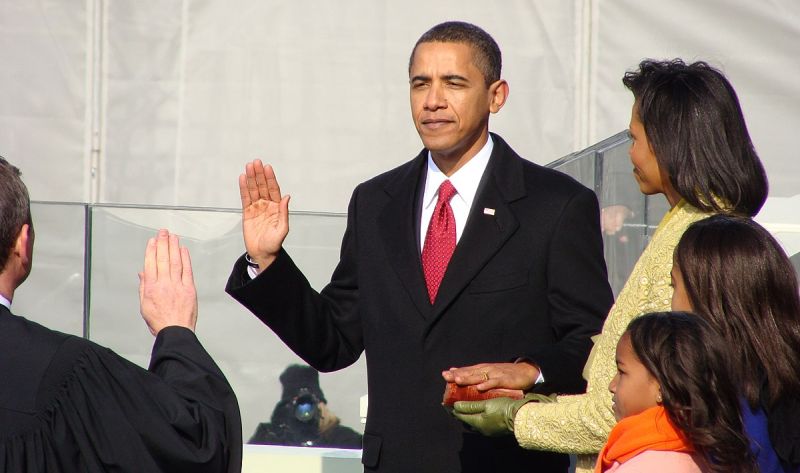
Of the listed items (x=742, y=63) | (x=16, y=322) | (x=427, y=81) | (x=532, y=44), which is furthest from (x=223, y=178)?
(x=16, y=322)

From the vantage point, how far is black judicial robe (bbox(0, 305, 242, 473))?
1626mm

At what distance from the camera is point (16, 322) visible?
5.57ft

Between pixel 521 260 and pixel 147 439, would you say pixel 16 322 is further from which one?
pixel 521 260

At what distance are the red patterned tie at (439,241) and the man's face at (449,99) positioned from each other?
100 mm

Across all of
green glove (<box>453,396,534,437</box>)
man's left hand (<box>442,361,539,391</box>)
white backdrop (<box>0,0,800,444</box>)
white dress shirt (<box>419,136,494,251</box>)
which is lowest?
green glove (<box>453,396,534,437</box>)

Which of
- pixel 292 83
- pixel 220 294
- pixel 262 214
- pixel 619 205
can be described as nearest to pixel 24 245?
pixel 262 214

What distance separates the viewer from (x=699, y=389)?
1692 millimetres

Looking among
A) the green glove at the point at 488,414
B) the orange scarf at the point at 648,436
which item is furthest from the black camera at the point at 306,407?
the orange scarf at the point at 648,436

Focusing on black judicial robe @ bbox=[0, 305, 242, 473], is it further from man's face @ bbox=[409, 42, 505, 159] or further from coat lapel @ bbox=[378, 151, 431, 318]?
man's face @ bbox=[409, 42, 505, 159]

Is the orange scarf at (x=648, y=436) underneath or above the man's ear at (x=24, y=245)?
underneath

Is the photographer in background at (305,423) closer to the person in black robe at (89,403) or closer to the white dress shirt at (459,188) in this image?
the white dress shirt at (459,188)

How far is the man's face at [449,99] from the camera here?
250cm

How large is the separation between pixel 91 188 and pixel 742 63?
3.02 metres

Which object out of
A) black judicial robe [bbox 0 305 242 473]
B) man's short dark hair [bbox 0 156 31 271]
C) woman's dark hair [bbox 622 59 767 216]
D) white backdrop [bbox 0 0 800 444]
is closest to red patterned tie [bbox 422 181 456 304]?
woman's dark hair [bbox 622 59 767 216]
